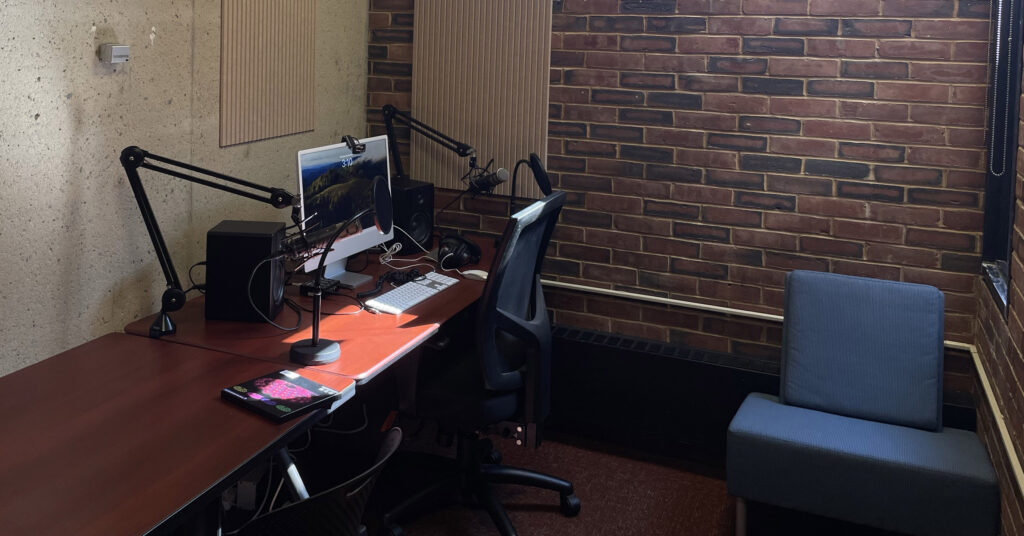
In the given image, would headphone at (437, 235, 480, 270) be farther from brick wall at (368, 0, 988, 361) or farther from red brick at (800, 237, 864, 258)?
red brick at (800, 237, 864, 258)

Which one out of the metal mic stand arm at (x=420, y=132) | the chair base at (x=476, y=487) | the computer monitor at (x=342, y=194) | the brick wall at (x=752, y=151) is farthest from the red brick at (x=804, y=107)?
the chair base at (x=476, y=487)

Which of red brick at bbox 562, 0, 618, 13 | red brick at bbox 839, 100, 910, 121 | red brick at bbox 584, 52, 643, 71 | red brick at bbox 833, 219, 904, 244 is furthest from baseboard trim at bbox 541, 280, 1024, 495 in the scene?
red brick at bbox 562, 0, 618, 13

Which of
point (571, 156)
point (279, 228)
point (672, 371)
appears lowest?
point (672, 371)

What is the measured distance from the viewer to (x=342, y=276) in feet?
10.8

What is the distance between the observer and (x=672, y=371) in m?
3.64

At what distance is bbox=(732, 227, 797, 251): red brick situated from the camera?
138 inches

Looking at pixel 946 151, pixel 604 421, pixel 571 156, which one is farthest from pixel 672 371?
pixel 946 151

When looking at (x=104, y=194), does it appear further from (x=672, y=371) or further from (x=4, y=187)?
Answer: (x=672, y=371)

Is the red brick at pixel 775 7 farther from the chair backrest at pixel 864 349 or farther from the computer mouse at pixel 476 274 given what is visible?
the computer mouse at pixel 476 274

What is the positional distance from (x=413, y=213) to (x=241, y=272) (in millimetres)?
988

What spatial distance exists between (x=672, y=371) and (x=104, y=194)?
2137 millimetres

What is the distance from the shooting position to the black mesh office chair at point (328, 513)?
5.82 feet

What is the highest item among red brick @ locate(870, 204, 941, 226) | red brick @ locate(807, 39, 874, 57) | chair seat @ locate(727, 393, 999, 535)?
red brick @ locate(807, 39, 874, 57)

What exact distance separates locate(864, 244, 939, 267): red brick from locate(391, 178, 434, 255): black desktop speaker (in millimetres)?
1673
